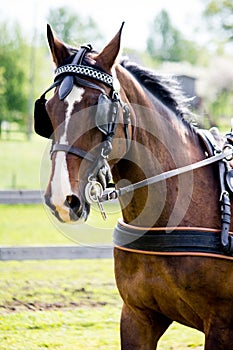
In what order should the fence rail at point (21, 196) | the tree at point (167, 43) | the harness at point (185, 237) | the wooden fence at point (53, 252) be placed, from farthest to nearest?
the tree at point (167, 43) < the fence rail at point (21, 196) < the wooden fence at point (53, 252) < the harness at point (185, 237)

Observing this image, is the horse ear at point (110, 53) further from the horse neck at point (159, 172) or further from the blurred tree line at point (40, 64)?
the blurred tree line at point (40, 64)

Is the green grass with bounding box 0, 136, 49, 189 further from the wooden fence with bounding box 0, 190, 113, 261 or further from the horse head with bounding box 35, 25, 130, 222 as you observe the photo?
the horse head with bounding box 35, 25, 130, 222

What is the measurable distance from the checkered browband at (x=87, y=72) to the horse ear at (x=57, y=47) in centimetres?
11

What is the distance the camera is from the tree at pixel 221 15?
42297 millimetres

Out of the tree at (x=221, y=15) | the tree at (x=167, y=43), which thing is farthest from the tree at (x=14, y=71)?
the tree at (x=167, y=43)

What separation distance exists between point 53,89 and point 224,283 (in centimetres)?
139

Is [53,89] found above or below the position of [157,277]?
above

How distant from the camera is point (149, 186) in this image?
3.39 m

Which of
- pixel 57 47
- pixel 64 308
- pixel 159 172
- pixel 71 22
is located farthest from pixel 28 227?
pixel 71 22

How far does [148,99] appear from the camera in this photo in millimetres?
3500

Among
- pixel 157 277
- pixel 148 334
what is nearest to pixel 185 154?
pixel 157 277

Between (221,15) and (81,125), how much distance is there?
137ft

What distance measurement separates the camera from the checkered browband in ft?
10.1

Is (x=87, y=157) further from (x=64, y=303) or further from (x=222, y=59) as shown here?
(x=222, y=59)
